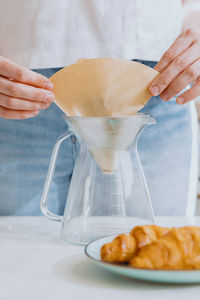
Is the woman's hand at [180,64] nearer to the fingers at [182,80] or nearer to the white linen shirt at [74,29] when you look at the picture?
the fingers at [182,80]

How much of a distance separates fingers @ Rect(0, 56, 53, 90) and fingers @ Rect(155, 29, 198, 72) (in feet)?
0.52

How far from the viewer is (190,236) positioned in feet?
0.95

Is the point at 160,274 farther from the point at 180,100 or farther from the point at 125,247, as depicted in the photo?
the point at 180,100

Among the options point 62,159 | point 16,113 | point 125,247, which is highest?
point 125,247

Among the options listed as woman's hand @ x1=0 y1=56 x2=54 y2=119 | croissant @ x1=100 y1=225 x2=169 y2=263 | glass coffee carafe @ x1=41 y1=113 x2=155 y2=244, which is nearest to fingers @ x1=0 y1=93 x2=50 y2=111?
woman's hand @ x1=0 y1=56 x2=54 y2=119

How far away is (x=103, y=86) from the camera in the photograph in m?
0.49

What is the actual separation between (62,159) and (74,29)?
253mm

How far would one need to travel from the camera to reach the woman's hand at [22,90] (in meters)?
0.52

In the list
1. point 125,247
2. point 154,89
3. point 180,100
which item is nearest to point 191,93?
point 180,100

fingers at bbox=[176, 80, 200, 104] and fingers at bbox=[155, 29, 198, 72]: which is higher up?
fingers at bbox=[155, 29, 198, 72]

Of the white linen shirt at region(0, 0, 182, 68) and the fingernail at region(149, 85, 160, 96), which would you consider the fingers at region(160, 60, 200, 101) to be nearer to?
the fingernail at region(149, 85, 160, 96)

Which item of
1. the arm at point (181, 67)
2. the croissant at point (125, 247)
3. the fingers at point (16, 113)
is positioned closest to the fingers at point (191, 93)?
the arm at point (181, 67)

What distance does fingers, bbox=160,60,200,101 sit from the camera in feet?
1.82

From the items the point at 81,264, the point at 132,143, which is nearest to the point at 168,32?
the point at 132,143
